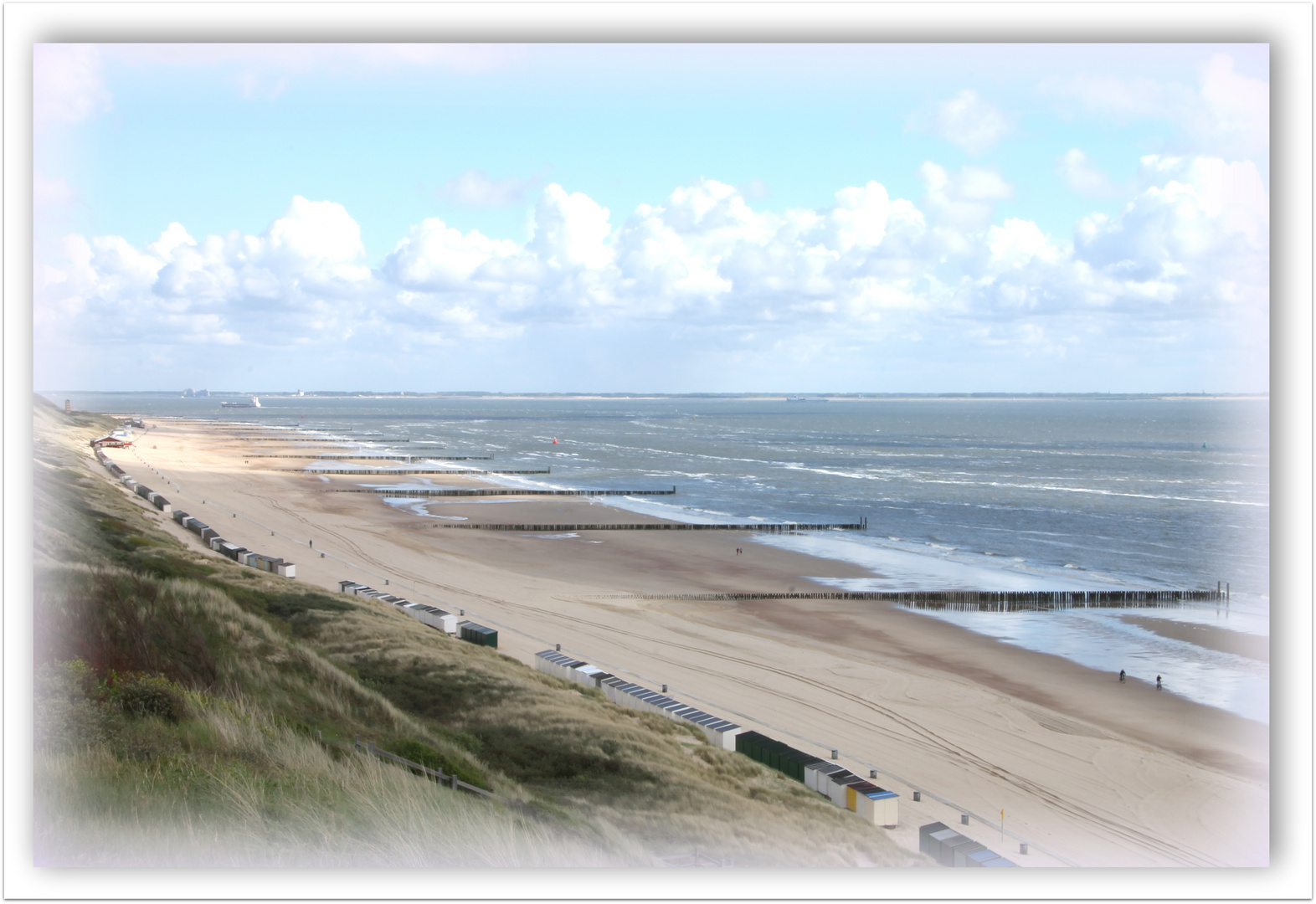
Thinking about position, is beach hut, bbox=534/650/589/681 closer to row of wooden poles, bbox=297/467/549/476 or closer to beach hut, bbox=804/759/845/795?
beach hut, bbox=804/759/845/795

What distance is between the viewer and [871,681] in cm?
2586

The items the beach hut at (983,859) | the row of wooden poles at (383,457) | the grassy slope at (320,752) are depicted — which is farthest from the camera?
the row of wooden poles at (383,457)

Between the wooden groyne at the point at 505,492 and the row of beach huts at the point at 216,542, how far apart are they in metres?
18.5

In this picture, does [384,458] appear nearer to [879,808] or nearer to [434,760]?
[879,808]

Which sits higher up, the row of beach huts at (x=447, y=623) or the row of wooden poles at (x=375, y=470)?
the row of wooden poles at (x=375, y=470)

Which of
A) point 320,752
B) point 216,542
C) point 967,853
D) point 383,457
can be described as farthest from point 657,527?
point 383,457


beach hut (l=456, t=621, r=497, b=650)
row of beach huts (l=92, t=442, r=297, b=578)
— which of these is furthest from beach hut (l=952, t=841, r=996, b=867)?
row of beach huts (l=92, t=442, r=297, b=578)

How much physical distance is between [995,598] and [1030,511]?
104ft

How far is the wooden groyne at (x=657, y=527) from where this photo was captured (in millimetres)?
56844

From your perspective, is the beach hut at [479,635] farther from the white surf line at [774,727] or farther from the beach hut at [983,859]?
the beach hut at [983,859]

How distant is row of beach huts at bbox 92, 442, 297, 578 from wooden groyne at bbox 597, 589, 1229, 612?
42.9 feet

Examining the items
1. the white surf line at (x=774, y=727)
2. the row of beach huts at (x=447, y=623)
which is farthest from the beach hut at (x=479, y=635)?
the white surf line at (x=774, y=727)

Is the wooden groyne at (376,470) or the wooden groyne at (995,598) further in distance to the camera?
the wooden groyne at (376,470)

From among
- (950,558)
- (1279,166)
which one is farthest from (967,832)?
(950,558)
